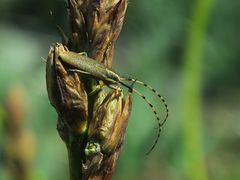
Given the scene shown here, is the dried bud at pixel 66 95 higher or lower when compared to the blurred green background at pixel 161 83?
lower

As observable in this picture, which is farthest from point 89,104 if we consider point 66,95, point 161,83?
point 161,83

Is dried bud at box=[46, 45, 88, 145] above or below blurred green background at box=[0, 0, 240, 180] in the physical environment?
below

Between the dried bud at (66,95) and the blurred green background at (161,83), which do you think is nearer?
the dried bud at (66,95)

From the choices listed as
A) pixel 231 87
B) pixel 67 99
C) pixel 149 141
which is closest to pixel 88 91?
pixel 67 99

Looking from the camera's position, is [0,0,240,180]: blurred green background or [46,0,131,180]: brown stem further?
[0,0,240,180]: blurred green background

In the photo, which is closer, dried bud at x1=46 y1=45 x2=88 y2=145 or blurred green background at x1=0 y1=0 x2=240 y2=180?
dried bud at x1=46 y1=45 x2=88 y2=145

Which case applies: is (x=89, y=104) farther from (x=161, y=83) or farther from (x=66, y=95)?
(x=161, y=83)

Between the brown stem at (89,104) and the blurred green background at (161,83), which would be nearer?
the brown stem at (89,104)

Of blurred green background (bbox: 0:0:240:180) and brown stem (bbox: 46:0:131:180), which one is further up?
blurred green background (bbox: 0:0:240:180)
